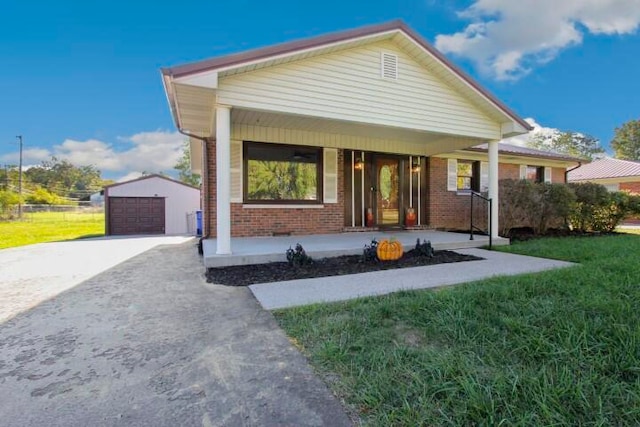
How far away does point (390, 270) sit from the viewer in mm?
5082

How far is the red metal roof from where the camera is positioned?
1958cm

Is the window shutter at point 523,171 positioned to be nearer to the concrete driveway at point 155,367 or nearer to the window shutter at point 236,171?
the window shutter at point 236,171

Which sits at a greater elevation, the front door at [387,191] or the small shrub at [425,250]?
the front door at [387,191]

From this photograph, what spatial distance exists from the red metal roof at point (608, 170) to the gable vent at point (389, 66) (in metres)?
21.1

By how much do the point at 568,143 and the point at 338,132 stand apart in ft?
147

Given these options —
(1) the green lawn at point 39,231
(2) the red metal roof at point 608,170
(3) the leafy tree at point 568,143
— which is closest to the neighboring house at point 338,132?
(1) the green lawn at point 39,231

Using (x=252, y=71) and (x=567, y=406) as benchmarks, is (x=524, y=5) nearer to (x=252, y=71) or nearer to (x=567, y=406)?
(x=252, y=71)

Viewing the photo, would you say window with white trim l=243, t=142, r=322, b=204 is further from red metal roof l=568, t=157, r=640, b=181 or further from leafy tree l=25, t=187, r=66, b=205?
leafy tree l=25, t=187, r=66, b=205

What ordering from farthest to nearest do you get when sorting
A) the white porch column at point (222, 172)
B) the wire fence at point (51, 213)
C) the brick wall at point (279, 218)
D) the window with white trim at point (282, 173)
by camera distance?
1. the wire fence at point (51, 213)
2. the window with white trim at point (282, 173)
3. the brick wall at point (279, 218)
4. the white porch column at point (222, 172)

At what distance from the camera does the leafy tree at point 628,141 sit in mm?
39219

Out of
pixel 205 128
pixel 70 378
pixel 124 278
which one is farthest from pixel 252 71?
pixel 70 378

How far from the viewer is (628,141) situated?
3984 cm

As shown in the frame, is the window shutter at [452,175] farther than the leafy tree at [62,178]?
No

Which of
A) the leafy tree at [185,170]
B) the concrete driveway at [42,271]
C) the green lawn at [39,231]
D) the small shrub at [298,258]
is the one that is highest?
the leafy tree at [185,170]
